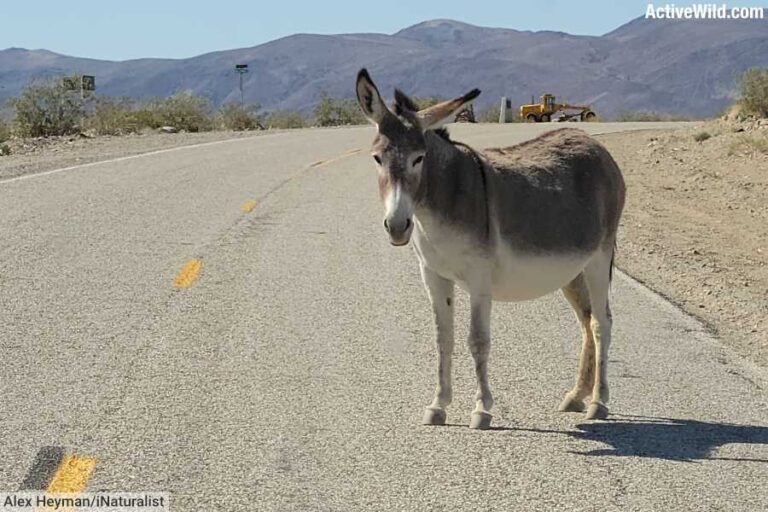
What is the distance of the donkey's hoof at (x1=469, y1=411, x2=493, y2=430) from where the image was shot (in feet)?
24.8

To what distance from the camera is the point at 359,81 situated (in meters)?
7.30

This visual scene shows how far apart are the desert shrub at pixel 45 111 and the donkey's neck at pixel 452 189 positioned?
1137 inches

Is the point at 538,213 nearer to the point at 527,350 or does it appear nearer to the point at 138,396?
the point at 527,350

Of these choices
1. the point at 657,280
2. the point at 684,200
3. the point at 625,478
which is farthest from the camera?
the point at 684,200

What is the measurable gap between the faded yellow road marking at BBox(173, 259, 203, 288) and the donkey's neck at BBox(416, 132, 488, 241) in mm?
4568

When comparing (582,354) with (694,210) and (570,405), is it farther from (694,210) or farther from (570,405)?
(694,210)

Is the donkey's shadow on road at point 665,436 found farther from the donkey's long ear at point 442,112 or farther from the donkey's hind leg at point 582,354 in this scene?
the donkey's long ear at point 442,112

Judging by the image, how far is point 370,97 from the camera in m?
7.29

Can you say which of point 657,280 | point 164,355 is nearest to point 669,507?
point 164,355

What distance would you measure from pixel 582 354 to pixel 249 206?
32.7 ft

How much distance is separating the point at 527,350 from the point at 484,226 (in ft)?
7.94

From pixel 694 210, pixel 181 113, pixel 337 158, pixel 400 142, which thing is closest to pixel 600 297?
pixel 400 142

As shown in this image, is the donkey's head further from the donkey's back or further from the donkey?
the donkey's back

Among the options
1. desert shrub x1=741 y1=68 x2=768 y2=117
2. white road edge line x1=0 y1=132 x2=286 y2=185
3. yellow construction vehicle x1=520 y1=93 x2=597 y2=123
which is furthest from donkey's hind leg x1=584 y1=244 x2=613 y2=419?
yellow construction vehicle x1=520 y1=93 x2=597 y2=123
